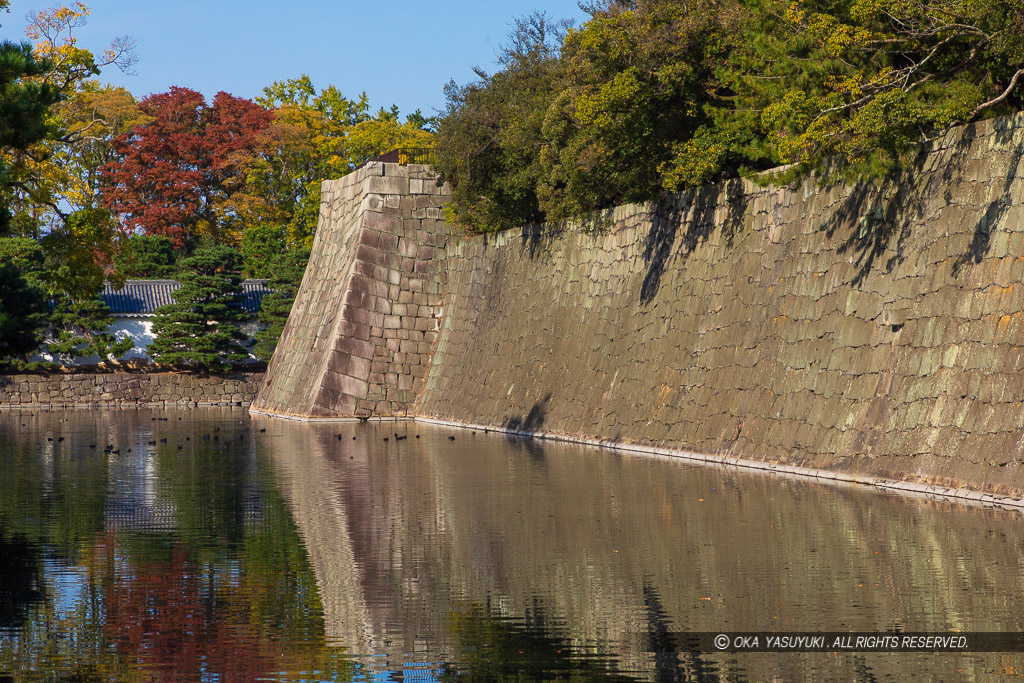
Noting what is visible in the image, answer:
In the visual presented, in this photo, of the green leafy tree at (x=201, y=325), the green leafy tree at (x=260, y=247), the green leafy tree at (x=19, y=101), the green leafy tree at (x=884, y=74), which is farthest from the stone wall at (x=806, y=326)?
the green leafy tree at (x=260, y=247)

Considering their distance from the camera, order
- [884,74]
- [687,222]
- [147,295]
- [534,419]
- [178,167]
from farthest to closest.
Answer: [178,167]
[147,295]
[534,419]
[687,222]
[884,74]

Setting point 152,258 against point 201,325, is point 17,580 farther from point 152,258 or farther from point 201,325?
point 152,258

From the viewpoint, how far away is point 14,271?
43312 mm

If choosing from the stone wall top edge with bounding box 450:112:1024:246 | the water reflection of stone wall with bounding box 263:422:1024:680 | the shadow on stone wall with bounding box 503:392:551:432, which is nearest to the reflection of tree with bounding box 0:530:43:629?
the water reflection of stone wall with bounding box 263:422:1024:680

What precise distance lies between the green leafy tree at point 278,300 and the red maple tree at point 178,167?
1295cm

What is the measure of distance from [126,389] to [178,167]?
21.9m

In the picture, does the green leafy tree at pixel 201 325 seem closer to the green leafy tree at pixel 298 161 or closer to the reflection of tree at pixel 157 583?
the green leafy tree at pixel 298 161

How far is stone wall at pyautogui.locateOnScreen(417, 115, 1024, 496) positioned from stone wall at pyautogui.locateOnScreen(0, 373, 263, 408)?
71.1 ft

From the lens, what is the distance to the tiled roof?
2120 inches

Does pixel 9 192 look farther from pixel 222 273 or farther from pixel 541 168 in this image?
pixel 222 273

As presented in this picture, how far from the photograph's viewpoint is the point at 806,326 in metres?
18.0

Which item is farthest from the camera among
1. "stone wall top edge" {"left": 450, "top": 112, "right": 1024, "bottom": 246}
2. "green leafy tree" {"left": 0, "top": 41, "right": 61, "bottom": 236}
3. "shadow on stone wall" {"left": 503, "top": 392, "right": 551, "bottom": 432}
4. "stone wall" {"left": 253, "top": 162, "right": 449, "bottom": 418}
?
"stone wall" {"left": 253, "top": 162, "right": 449, "bottom": 418}

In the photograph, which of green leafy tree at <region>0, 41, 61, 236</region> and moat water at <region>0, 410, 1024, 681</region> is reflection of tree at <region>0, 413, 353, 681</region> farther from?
green leafy tree at <region>0, 41, 61, 236</region>

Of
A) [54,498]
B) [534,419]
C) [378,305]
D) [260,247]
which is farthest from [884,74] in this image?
[260,247]
